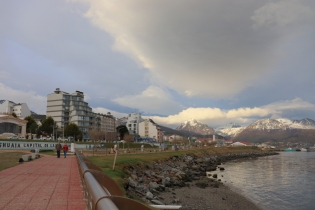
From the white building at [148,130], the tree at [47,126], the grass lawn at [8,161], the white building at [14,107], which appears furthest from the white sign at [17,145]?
the white building at [148,130]

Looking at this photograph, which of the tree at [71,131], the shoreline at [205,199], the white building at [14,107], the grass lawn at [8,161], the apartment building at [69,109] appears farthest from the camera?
the white building at [14,107]

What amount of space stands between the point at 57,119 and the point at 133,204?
115 m

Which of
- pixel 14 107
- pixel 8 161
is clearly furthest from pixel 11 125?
pixel 14 107

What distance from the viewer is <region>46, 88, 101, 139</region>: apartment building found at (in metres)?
108

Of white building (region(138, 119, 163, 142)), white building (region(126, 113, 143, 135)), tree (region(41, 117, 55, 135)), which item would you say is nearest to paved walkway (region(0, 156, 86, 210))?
tree (region(41, 117, 55, 135))

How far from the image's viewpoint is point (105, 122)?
5591 inches

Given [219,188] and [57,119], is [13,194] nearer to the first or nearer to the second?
[219,188]

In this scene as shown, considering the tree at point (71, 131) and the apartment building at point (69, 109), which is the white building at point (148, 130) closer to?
the apartment building at point (69, 109)

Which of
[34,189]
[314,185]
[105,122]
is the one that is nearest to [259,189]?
[314,185]

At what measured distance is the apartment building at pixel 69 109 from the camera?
10769 centimetres

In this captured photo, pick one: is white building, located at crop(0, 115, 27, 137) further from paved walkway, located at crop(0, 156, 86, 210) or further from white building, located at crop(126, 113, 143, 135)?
white building, located at crop(126, 113, 143, 135)

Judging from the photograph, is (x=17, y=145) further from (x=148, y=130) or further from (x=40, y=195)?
(x=148, y=130)

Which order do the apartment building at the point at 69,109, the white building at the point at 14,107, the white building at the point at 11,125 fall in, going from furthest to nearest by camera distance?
the white building at the point at 14,107, the apartment building at the point at 69,109, the white building at the point at 11,125

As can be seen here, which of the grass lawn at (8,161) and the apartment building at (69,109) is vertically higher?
the apartment building at (69,109)
